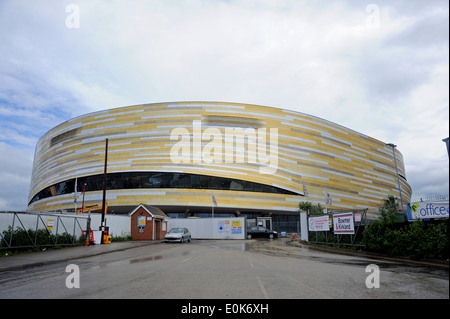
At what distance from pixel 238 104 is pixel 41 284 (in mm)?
57190

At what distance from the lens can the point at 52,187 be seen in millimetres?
66000

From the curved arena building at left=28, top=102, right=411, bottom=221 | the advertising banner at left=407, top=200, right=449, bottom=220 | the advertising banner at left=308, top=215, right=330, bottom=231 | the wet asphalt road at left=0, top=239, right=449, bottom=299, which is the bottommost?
the wet asphalt road at left=0, top=239, right=449, bottom=299

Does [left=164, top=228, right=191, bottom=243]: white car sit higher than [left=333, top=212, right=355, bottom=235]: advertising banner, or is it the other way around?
[left=333, top=212, right=355, bottom=235]: advertising banner

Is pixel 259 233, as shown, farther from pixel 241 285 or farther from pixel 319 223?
pixel 241 285

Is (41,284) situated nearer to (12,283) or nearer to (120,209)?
(12,283)

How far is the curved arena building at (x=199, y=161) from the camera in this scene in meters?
57.2

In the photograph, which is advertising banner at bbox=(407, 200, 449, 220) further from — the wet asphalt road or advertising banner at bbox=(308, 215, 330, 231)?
advertising banner at bbox=(308, 215, 330, 231)

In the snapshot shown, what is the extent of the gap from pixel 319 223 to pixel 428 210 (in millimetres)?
11185

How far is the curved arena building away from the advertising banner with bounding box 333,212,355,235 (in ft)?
112

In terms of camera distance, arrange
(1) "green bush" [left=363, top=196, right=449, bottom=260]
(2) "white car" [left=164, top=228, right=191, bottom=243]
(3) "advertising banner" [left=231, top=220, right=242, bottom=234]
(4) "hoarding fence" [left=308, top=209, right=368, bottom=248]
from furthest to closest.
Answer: (3) "advertising banner" [left=231, top=220, right=242, bottom=234], (2) "white car" [left=164, top=228, right=191, bottom=243], (4) "hoarding fence" [left=308, top=209, right=368, bottom=248], (1) "green bush" [left=363, top=196, right=449, bottom=260]

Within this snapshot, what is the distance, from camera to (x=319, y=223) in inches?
931

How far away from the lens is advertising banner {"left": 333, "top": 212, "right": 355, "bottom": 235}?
18.6 metres

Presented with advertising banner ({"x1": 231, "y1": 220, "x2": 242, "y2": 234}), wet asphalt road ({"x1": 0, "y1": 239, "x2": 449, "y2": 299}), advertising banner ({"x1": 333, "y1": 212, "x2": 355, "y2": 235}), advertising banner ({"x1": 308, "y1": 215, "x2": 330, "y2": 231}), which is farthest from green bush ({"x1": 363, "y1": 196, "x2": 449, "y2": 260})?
advertising banner ({"x1": 231, "y1": 220, "x2": 242, "y2": 234})

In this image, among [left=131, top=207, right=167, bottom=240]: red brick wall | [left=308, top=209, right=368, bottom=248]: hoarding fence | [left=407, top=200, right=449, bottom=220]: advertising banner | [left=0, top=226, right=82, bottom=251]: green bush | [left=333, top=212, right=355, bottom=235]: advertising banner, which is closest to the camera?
[left=407, top=200, right=449, bottom=220]: advertising banner
